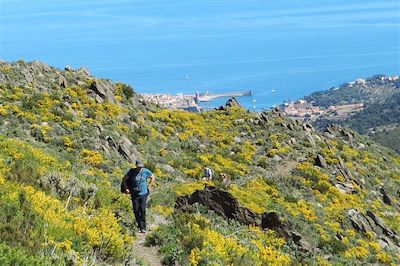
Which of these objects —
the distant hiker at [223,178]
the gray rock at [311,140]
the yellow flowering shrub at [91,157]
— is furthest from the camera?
the gray rock at [311,140]

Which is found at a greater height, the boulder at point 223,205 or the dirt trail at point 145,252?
the boulder at point 223,205

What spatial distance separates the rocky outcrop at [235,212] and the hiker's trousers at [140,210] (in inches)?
130

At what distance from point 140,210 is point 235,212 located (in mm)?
4379

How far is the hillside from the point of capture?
9141 mm

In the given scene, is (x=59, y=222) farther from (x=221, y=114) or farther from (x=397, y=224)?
(x=221, y=114)

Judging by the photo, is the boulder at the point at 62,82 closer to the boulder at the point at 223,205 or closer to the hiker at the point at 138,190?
the boulder at the point at 223,205

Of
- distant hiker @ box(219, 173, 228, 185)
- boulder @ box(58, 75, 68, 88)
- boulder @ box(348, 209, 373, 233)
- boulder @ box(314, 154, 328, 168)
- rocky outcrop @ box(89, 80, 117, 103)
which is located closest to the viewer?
boulder @ box(348, 209, 373, 233)

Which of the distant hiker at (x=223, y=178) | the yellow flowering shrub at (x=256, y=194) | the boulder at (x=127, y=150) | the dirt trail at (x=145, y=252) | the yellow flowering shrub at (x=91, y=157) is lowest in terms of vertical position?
the dirt trail at (x=145, y=252)

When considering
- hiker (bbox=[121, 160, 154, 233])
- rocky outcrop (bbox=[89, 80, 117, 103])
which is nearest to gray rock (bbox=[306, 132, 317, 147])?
rocky outcrop (bbox=[89, 80, 117, 103])

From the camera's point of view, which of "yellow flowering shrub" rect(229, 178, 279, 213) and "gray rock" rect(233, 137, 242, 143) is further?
"gray rock" rect(233, 137, 242, 143)

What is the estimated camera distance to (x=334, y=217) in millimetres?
22500

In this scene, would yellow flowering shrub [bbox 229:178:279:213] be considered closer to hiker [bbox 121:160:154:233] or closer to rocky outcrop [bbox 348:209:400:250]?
rocky outcrop [bbox 348:209:400:250]

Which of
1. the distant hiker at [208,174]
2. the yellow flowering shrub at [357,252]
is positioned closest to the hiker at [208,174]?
the distant hiker at [208,174]

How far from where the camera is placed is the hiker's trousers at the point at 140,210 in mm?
12094
